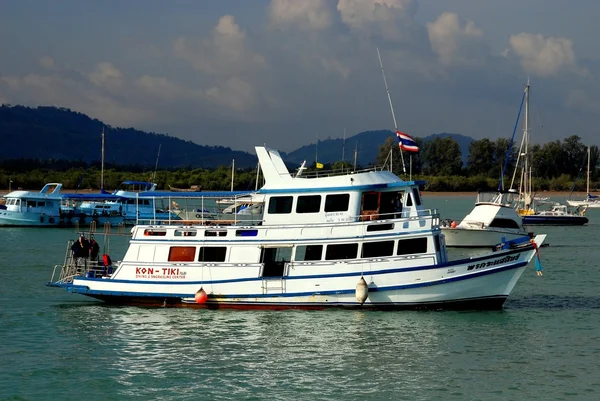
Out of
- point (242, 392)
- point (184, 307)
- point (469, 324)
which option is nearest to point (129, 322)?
point (184, 307)

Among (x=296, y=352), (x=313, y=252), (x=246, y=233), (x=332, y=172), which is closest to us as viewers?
(x=296, y=352)

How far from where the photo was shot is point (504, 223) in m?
61.1

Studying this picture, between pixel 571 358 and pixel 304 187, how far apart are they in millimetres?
10881

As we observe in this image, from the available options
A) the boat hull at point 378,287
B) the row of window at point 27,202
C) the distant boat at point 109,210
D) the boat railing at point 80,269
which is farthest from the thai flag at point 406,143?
the row of window at point 27,202

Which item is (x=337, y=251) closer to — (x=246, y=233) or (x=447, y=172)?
(x=246, y=233)

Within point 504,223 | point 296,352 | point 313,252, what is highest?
point 504,223

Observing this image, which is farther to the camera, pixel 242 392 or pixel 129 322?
pixel 129 322

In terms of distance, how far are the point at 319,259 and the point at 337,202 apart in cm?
218

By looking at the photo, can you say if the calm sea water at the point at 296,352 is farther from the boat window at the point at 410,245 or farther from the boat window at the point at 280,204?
the boat window at the point at 280,204

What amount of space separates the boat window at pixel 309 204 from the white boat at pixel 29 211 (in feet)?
165

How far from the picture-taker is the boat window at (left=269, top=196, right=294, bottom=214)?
29.9 m

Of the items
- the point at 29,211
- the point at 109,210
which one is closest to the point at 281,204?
the point at 29,211

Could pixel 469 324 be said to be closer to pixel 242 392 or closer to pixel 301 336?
pixel 301 336

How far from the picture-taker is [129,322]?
28125 millimetres
